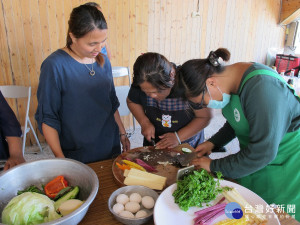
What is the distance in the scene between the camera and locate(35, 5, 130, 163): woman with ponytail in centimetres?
127

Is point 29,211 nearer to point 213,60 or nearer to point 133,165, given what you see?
point 133,165

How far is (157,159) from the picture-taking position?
4.74 feet

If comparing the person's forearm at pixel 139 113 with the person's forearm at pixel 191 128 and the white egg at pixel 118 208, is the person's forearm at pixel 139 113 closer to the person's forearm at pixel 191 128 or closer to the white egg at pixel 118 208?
the person's forearm at pixel 191 128

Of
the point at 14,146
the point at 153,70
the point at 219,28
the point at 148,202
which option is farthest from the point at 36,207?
the point at 219,28

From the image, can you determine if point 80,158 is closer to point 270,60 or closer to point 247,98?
point 247,98

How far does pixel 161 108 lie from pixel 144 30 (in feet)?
8.68

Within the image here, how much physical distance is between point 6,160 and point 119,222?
2.81 ft

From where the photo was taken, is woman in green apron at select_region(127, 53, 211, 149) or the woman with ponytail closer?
the woman with ponytail

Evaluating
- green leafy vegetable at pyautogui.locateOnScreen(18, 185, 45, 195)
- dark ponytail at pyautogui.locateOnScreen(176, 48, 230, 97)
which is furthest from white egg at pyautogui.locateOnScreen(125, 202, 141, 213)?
dark ponytail at pyautogui.locateOnScreen(176, 48, 230, 97)

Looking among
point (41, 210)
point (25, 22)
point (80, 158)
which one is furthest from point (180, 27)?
point (41, 210)

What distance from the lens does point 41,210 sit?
0.85 meters

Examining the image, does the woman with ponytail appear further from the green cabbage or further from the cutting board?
the green cabbage

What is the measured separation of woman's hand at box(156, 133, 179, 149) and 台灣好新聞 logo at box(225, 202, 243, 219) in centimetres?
64

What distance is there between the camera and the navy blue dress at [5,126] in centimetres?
137
